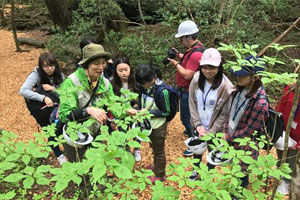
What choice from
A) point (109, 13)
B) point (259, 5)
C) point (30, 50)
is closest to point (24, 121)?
point (109, 13)

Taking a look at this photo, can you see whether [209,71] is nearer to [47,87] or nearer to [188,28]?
[188,28]

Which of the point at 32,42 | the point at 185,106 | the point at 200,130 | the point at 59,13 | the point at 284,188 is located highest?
the point at 59,13

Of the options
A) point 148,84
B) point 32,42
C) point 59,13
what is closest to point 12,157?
point 148,84

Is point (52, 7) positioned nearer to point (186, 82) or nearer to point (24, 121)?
point (24, 121)

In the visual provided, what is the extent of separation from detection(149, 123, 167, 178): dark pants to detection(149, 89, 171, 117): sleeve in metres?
0.19

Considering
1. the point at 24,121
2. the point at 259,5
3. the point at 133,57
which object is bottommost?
the point at 24,121

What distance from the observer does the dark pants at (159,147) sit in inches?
115

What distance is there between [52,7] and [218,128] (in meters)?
8.05

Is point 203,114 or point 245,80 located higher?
point 245,80

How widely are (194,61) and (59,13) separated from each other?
6981 mm

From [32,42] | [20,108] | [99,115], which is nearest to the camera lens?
[99,115]

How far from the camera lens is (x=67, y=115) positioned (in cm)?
218

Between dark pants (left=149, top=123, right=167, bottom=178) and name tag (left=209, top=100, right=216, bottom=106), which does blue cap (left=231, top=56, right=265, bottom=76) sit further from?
dark pants (left=149, top=123, right=167, bottom=178)

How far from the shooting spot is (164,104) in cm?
277
